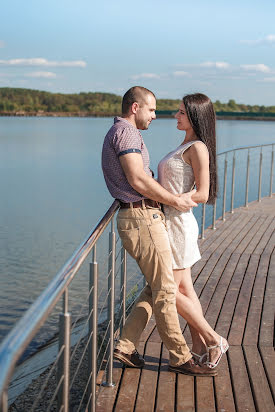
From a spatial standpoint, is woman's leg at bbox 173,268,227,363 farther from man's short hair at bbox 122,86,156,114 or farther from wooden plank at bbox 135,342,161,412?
man's short hair at bbox 122,86,156,114

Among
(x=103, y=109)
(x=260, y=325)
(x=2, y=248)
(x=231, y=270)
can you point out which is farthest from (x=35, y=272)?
(x=103, y=109)

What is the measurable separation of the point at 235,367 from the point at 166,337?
379 millimetres

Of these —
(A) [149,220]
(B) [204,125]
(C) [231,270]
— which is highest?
(B) [204,125]

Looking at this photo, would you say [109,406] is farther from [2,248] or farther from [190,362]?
[2,248]

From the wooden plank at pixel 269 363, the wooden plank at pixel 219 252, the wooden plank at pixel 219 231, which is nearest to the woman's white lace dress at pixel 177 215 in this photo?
the wooden plank at pixel 269 363

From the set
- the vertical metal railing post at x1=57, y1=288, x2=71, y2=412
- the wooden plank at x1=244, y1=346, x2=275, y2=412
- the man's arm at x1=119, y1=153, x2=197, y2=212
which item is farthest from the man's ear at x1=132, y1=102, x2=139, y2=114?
the wooden plank at x1=244, y1=346, x2=275, y2=412

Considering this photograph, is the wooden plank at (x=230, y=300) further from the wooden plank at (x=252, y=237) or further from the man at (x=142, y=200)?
the man at (x=142, y=200)

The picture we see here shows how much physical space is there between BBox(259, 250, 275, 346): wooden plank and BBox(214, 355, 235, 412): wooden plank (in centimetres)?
35

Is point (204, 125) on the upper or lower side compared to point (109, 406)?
upper

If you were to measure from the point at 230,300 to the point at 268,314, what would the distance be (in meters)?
0.32

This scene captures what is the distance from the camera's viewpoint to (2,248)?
31.8 ft

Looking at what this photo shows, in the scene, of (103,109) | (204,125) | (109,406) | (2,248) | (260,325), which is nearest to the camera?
(109,406)

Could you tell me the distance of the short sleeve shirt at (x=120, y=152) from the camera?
83.6 inches

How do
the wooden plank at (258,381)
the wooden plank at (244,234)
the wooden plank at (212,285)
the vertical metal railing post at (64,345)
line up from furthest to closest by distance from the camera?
the wooden plank at (244,234) → the wooden plank at (212,285) → the wooden plank at (258,381) → the vertical metal railing post at (64,345)
